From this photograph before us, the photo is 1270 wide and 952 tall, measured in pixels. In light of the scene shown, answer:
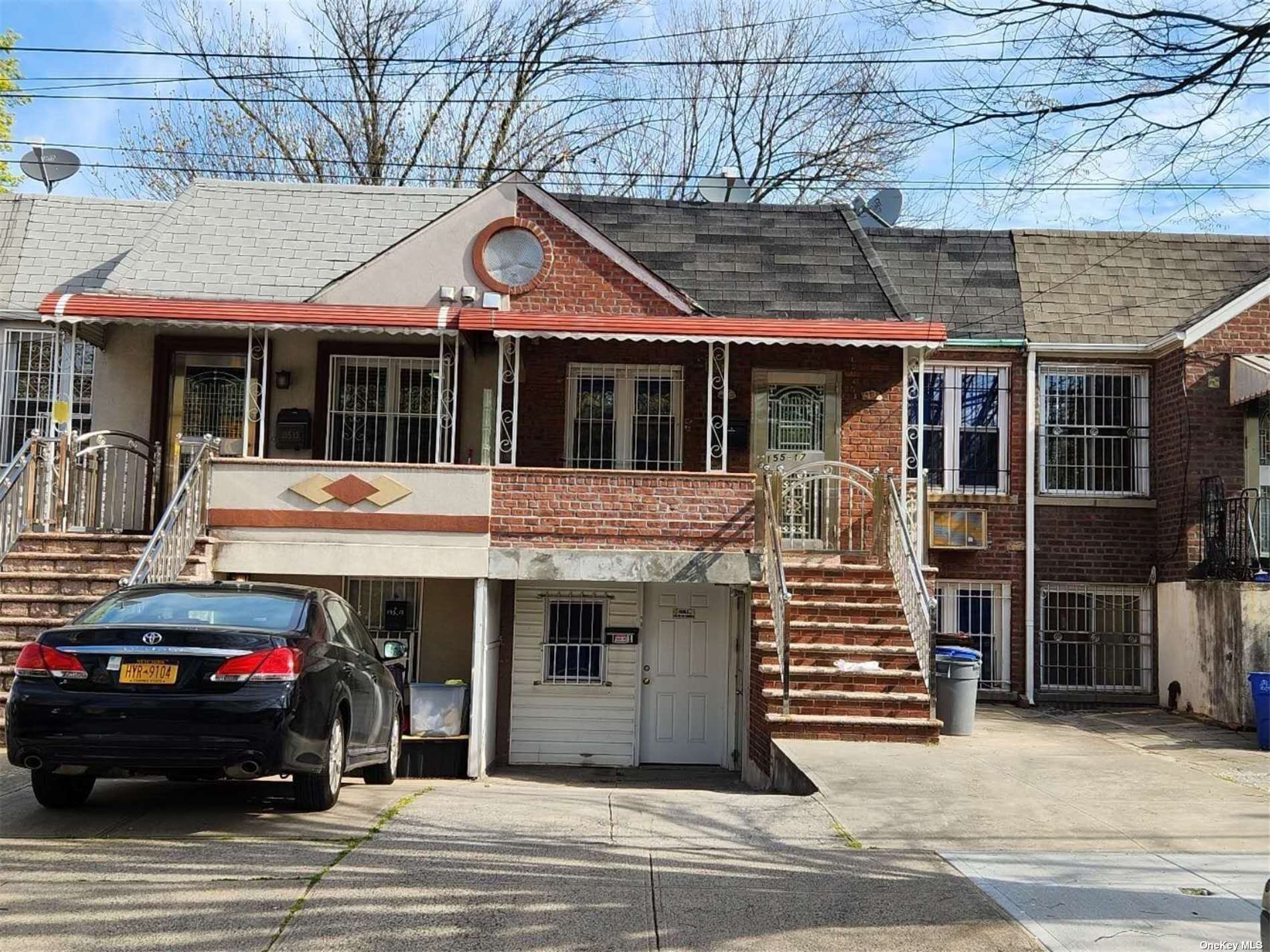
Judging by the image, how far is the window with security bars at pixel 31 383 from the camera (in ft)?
58.7

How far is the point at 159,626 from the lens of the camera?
8.00 metres

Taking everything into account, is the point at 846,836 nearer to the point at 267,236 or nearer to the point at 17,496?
the point at 17,496

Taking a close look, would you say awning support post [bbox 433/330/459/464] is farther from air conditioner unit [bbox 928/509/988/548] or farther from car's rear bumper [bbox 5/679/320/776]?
car's rear bumper [bbox 5/679/320/776]

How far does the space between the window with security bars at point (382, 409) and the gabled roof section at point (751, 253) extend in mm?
3136

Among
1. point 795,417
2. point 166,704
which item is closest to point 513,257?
point 795,417

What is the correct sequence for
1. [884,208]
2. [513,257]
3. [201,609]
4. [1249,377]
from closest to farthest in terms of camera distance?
1. [201,609]
2. [513,257]
3. [1249,377]
4. [884,208]

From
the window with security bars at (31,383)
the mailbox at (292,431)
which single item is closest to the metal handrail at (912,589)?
the mailbox at (292,431)

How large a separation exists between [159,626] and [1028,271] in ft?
49.0

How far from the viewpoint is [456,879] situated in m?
6.89

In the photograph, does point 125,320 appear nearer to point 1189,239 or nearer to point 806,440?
point 806,440

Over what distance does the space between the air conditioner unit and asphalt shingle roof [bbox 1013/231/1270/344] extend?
8.70ft

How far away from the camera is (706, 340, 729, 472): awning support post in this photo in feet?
52.1

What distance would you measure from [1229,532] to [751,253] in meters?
7.13

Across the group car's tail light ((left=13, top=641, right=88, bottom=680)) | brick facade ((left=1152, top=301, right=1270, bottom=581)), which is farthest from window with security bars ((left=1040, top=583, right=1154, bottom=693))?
car's tail light ((left=13, top=641, right=88, bottom=680))
